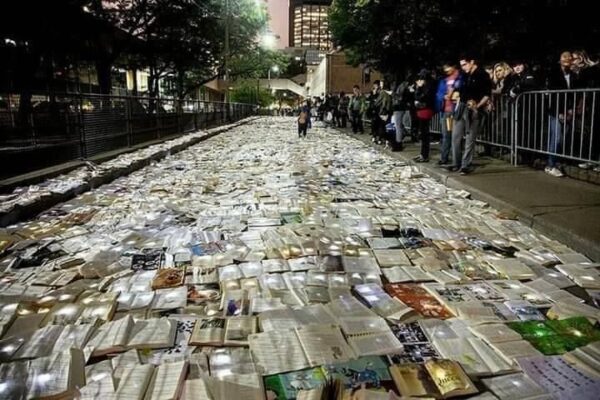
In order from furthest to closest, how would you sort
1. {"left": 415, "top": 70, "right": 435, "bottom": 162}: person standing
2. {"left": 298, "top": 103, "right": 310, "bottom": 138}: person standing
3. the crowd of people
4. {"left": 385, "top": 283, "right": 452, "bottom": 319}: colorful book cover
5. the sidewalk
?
{"left": 298, "top": 103, "right": 310, "bottom": 138}: person standing → {"left": 415, "top": 70, "right": 435, "bottom": 162}: person standing → the crowd of people → the sidewalk → {"left": 385, "top": 283, "right": 452, "bottom": 319}: colorful book cover

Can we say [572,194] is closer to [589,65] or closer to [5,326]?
[589,65]

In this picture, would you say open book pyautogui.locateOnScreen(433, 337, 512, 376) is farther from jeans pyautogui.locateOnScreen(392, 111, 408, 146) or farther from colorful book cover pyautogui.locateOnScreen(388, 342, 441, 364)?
jeans pyautogui.locateOnScreen(392, 111, 408, 146)

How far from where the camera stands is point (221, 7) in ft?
92.2

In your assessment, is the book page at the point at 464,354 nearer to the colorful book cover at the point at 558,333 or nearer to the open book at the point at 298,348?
the colorful book cover at the point at 558,333

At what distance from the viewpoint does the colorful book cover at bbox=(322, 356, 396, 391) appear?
6.54ft

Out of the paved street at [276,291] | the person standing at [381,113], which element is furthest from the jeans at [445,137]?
the person standing at [381,113]

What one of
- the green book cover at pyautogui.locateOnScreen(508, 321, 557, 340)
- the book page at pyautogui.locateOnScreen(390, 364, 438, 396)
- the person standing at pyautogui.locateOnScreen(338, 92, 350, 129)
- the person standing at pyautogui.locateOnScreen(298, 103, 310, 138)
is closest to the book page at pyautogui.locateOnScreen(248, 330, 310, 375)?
the book page at pyautogui.locateOnScreen(390, 364, 438, 396)

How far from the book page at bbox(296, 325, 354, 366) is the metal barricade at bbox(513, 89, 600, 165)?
15.2 feet

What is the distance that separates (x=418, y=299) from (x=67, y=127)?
7063mm

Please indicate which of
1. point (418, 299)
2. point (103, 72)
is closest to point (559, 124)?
point (418, 299)

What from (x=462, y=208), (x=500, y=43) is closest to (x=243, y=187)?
(x=462, y=208)

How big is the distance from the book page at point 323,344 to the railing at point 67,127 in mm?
5493

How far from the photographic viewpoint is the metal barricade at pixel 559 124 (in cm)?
598

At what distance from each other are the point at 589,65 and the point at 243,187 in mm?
4778
